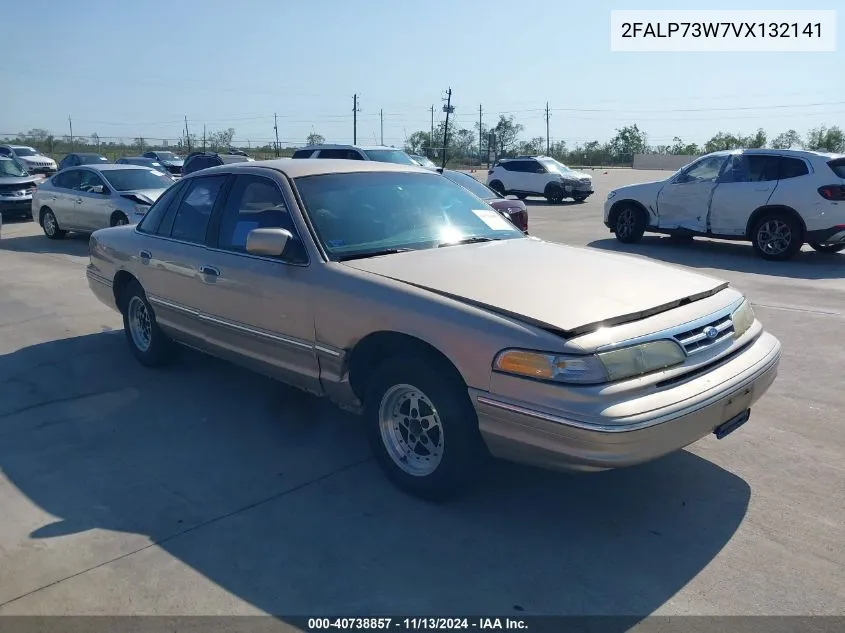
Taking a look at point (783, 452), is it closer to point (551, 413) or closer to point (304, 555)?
point (551, 413)

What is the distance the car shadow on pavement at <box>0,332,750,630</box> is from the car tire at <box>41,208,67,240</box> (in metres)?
10.9

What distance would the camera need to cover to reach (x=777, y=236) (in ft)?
38.3

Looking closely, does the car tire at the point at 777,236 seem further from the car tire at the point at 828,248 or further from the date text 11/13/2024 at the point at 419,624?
the date text 11/13/2024 at the point at 419,624

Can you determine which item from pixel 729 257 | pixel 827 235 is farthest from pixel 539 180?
pixel 827 235

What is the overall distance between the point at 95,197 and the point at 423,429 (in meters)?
11.9

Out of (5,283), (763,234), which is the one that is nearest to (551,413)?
(5,283)

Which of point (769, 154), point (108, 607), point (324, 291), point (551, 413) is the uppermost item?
point (769, 154)

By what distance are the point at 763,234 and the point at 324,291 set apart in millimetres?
9785

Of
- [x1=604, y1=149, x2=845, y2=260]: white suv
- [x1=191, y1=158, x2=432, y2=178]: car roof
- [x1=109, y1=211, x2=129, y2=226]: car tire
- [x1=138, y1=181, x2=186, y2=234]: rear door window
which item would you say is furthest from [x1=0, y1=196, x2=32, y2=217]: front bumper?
[x1=191, y1=158, x2=432, y2=178]: car roof

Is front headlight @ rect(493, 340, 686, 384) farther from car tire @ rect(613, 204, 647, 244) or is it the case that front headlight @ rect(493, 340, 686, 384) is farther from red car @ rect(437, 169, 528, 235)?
car tire @ rect(613, 204, 647, 244)

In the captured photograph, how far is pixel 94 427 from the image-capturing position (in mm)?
4926

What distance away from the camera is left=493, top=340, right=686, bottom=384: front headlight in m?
3.16

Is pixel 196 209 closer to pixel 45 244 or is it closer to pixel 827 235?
pixel 827 235

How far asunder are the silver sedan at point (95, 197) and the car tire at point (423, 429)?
10358mm
